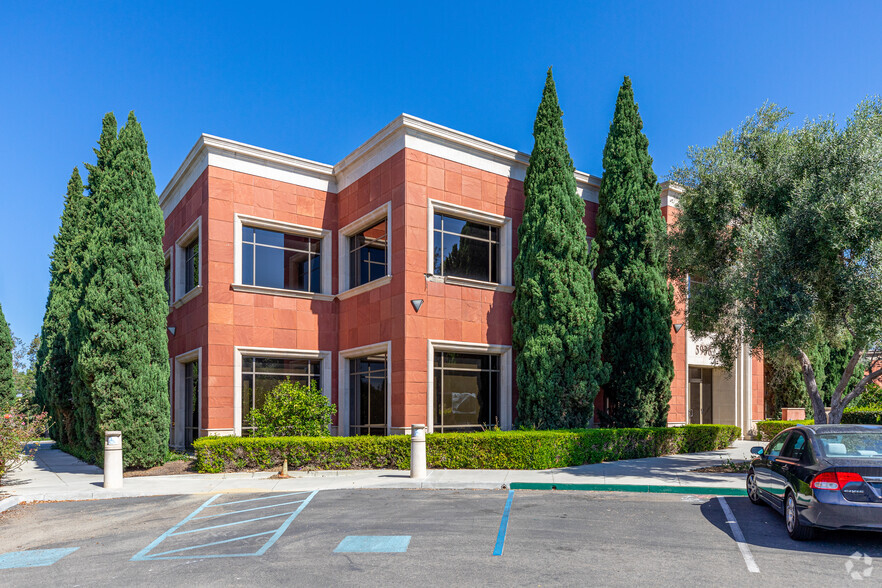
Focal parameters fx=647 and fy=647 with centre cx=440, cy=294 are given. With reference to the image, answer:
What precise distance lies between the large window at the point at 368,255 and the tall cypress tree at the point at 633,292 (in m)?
6.68

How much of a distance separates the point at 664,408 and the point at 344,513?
12.8 m

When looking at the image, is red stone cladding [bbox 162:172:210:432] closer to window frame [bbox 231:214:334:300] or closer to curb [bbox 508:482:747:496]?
window frame [bbox 231:214:334:300]

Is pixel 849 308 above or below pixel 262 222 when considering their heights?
below

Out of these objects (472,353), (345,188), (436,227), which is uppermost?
(345,188)

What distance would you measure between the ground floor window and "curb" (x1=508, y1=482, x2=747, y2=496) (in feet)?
36.1

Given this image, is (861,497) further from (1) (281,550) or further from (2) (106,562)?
(2) (106,562)

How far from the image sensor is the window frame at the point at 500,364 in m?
16.9

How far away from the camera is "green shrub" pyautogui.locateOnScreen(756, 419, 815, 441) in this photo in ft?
76.0

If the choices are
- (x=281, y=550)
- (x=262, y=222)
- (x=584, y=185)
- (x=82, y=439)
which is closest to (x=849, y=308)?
(x=584, y=185)

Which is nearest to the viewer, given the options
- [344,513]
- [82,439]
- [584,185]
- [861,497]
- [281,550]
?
[861,497]

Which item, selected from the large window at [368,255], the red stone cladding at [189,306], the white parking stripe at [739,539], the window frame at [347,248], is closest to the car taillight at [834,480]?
the white parking stripe at [739,539]

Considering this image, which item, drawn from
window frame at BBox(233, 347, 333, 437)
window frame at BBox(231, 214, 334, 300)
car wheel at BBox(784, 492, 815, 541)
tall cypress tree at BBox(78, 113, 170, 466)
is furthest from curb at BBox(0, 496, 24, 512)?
car wheel at BBox(784, 492, 815, 541)

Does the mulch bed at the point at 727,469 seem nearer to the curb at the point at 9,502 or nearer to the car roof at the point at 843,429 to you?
the car roof at the point at 843,429

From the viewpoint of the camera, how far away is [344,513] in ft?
32.8
